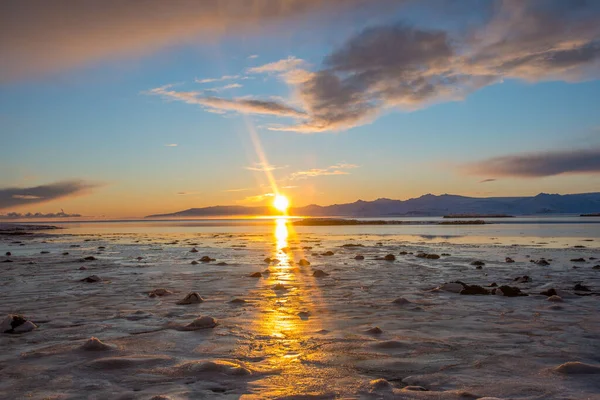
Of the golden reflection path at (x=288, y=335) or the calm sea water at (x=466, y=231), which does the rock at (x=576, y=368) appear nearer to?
the golden reflection path at (x=288, y=335)

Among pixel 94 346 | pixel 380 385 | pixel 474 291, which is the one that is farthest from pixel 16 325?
pixel 474 291

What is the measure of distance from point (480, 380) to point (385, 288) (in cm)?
825

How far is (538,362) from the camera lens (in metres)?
6.57

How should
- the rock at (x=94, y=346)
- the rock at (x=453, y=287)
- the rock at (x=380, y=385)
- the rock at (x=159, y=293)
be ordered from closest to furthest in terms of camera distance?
→ the rock at (x=380, y=385), the rock at (x=94, y=346), the rock at (x=159, y=293), the rock at (x=453, y=287)

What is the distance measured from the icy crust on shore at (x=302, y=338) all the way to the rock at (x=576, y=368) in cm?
2

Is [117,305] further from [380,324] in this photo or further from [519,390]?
[519,390]

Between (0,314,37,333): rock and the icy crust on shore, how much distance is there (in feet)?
0.16

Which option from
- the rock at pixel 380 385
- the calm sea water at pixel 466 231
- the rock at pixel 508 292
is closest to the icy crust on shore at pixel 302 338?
the rock at pixel 380 385

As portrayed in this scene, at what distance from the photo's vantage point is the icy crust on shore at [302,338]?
5.58 meters

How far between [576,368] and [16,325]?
982 cm

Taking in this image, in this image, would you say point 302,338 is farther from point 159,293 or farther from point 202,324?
point 159,293

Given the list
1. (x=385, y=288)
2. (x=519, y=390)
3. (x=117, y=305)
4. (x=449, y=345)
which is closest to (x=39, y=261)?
(x=117, y=305)

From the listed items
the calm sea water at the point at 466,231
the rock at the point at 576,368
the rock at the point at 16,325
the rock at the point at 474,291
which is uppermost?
the rock at the point at 576,368

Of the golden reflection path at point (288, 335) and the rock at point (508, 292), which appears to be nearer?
the golden reflection path at point (288, 335)
